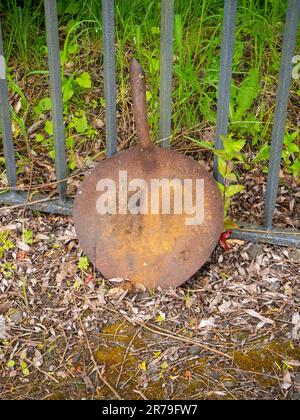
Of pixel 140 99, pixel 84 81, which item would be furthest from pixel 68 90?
pixel 140 99

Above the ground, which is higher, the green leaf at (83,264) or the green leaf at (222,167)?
the green leaf at (222,167)

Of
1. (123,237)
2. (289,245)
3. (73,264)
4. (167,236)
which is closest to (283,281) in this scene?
(289,245)

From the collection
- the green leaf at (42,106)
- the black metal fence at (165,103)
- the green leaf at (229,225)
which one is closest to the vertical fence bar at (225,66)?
the black metal fence at (165,103)

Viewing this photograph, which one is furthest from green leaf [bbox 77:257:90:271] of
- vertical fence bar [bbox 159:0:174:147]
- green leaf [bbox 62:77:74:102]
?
green leaf [bbox 62:77:74:102]

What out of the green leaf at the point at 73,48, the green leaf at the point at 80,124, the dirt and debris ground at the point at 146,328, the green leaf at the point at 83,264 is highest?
the green leaf at the point at 73,48

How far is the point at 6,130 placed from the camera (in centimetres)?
284

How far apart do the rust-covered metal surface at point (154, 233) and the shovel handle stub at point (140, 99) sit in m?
0.06

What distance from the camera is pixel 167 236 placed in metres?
2.68

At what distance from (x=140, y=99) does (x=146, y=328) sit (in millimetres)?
868

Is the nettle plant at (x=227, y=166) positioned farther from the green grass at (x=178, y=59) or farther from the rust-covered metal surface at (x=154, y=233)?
the green grass at (x=178, y=59)

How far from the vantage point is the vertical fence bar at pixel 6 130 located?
2.73 meters

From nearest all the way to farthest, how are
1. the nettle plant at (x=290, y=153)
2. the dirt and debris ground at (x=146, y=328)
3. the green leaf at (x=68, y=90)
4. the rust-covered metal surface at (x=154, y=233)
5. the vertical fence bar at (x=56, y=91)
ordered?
the dirt and debris ground at (x=146, y=328)
the vertical fence bar at (x=56, y=91)
the rust-covered metal surface at (x=154, y=233)
the nettle plant at (x=290, y=153)
the green leaf at (x=68, y=90)
